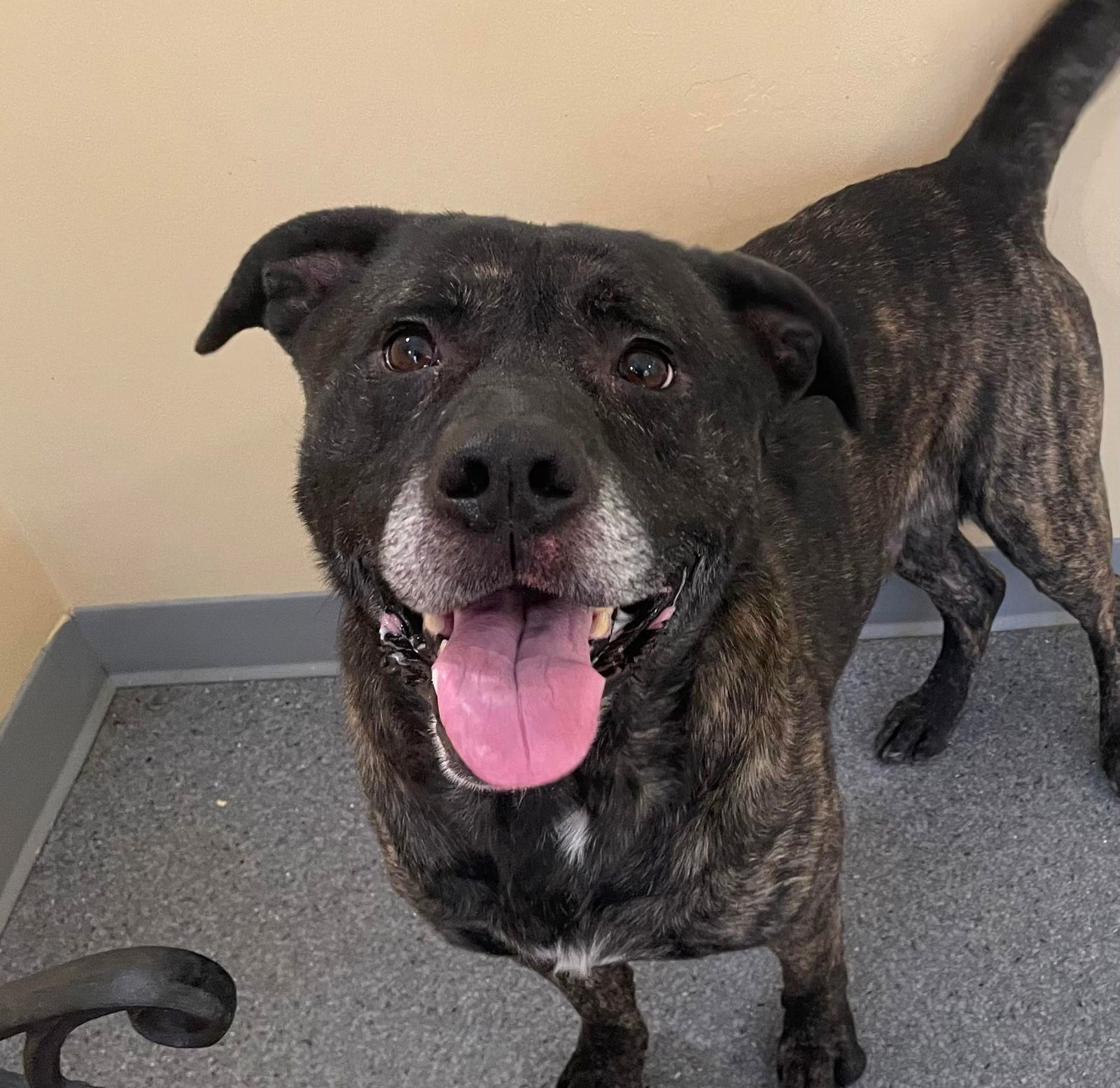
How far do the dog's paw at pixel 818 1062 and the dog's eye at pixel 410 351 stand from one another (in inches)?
48.6

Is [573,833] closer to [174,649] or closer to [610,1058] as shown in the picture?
[610,1058]

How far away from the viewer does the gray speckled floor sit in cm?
174

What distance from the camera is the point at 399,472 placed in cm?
107

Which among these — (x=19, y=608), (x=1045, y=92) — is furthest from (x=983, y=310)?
(x=19, y=608)

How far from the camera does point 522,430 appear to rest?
0.94 meters

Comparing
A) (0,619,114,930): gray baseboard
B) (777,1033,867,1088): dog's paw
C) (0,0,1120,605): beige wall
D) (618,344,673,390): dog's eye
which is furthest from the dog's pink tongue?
(0,619,114,930): gray baseboard

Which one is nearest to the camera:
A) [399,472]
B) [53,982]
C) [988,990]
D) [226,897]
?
[53,982]

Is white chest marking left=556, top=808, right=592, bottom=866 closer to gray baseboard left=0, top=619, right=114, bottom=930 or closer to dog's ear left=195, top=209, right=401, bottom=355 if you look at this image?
dog's ear left=195, top=209, right=401, bottom=355

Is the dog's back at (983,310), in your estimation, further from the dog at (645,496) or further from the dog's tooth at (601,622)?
the dog's tooth at (601,622)

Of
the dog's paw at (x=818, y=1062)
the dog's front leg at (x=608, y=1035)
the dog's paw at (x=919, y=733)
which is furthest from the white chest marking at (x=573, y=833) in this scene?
the dog's paw at (x=919, y=733)

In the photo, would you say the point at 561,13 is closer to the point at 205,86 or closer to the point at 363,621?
the point at 205,86

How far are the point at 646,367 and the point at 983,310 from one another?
811 millimetres

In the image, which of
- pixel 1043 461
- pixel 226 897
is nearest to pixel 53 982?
pixel 226 897

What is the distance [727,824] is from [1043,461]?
0.93m
